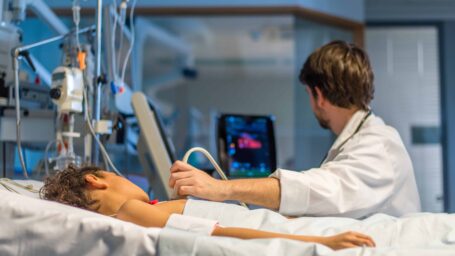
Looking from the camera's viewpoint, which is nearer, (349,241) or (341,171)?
(349,241)

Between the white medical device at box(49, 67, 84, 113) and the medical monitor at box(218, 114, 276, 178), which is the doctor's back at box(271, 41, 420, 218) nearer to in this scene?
the medical monitor at box(218, 114, 276, 178)

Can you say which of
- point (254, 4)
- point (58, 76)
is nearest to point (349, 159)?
point (58, 76)

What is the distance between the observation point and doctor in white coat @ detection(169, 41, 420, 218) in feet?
5.14

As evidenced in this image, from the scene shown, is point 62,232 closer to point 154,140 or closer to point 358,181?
point 358,181

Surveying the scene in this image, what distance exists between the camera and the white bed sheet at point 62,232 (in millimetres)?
1094

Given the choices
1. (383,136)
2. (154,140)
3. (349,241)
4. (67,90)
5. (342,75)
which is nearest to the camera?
(349,241)

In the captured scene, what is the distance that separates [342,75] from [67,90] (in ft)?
3.04

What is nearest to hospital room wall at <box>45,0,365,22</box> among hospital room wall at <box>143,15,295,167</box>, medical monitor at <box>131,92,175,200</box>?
hospital room wall at <box>143,15,295,167</box>

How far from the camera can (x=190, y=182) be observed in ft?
4.85

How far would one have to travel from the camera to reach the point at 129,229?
110 cm

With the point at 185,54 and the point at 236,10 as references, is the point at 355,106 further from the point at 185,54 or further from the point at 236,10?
the point at 185,54

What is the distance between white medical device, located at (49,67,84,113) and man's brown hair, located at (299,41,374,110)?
31.6 inches

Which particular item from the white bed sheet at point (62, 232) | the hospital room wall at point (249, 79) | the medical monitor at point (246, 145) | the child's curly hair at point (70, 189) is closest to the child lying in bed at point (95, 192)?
the child's curly hair at point (70, 189)

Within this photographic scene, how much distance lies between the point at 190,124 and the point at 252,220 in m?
4.04
